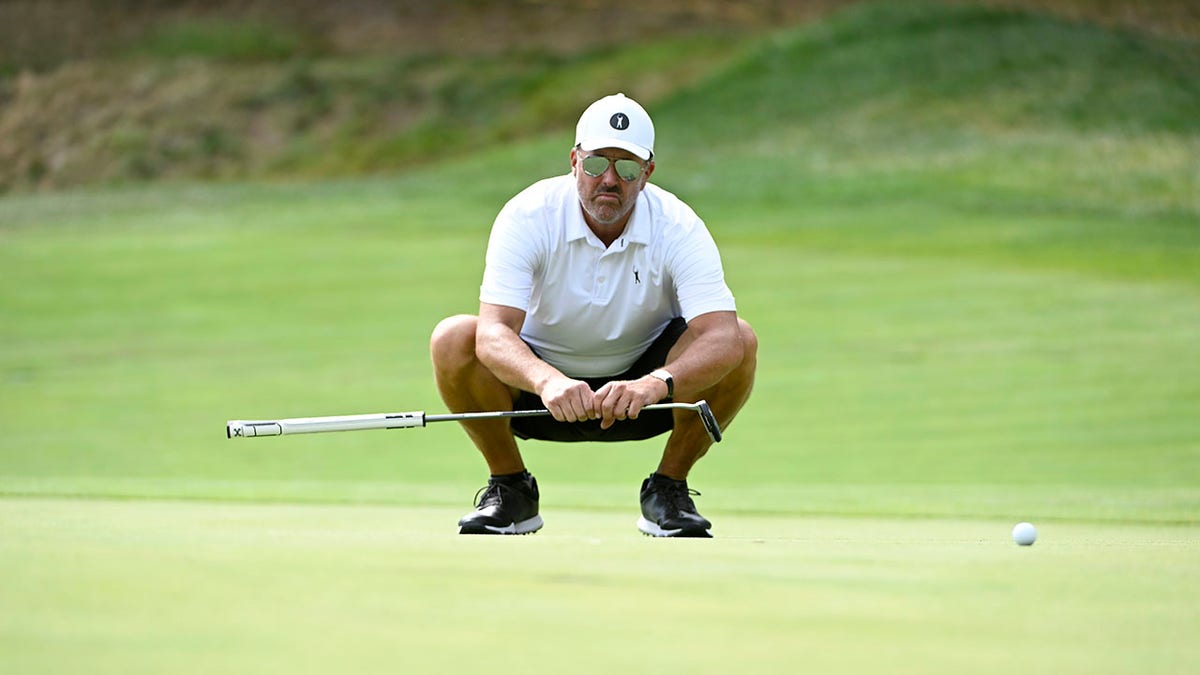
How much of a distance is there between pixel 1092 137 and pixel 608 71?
15.1 metres

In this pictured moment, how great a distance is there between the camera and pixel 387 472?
7.44 m

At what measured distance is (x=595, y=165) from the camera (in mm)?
4547

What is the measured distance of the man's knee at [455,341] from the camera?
183 inches

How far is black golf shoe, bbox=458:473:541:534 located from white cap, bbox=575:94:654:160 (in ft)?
3.18

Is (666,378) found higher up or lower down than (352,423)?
higher up

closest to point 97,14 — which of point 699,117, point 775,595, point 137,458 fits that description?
point 699,117

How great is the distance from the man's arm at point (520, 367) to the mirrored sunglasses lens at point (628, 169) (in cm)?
48

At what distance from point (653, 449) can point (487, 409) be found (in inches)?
154

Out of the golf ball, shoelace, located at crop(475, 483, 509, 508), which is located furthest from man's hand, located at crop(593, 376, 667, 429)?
the golf ball

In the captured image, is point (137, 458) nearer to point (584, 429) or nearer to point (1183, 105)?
point (584, 429)

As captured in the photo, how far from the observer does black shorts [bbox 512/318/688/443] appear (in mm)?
4848

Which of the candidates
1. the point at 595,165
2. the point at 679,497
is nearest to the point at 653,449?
the point at 679,497

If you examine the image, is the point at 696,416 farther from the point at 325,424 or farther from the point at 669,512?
the point at 325,424

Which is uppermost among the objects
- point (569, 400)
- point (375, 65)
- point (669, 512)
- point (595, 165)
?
point (375, 65)
